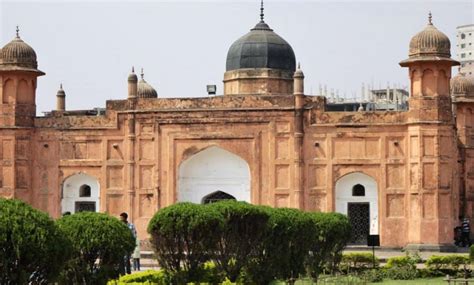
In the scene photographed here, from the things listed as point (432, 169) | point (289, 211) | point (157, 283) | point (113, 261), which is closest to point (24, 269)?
point (113, 261)

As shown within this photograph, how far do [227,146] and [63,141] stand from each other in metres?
5.21

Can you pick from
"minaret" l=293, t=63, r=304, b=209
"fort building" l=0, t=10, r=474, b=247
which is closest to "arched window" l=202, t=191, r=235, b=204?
"fort building" l=0, t=10, r=474, b=247

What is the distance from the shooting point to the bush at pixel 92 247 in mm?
14633

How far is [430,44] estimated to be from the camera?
30734 millimetres

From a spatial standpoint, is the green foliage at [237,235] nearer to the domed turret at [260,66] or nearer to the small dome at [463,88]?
the domed turret at [260,66]

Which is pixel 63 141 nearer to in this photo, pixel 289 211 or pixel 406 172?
pixel 406 172

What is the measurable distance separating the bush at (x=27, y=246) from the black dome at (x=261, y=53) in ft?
75.0

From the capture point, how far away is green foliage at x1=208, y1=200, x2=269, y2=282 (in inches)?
695

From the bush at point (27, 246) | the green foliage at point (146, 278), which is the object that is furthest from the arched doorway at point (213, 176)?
the bush at point (27, 246)

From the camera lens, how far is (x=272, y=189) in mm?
31672

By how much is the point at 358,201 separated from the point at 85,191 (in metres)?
8.70

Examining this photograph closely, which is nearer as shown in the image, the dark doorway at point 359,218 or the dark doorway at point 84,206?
the dark doorway at point 359,218

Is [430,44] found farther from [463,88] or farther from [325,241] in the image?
[325,241]

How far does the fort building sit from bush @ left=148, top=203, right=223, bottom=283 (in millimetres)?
14221
